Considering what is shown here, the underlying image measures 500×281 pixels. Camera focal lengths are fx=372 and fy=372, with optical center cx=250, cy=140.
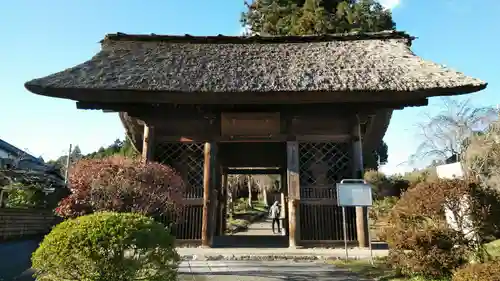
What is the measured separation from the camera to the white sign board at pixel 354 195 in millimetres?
7344

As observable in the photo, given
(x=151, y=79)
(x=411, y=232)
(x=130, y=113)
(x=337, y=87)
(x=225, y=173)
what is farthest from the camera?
(x=225, y=173)

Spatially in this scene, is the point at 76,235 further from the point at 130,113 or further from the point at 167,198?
the point at 130,113

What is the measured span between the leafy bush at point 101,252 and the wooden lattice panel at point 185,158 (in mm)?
5864

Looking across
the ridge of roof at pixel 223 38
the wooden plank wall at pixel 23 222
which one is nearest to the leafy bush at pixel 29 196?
the wooden plank wall at pixel 23 222

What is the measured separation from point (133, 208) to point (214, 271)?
5.64 ft

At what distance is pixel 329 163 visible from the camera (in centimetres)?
997

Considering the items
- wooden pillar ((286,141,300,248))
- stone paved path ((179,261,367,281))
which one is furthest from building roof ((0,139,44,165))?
wooden pillar ((286,141,300,248))

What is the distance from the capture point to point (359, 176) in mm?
9414

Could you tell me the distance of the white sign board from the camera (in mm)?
7344

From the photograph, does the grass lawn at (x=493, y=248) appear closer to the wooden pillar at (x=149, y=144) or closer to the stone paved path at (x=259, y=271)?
the stone paved path at (x=259, y=271)

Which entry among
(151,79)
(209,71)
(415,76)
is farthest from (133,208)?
(415,76)

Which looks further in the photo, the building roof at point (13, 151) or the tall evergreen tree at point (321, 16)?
the tall evergreen tree at point (321, 16)

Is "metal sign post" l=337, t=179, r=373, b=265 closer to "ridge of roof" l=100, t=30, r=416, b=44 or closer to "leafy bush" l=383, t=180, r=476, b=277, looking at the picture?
"leafy bush" l=383, t=180, r=476, b=277

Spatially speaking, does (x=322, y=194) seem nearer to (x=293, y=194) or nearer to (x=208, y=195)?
(x=293, y=194)
